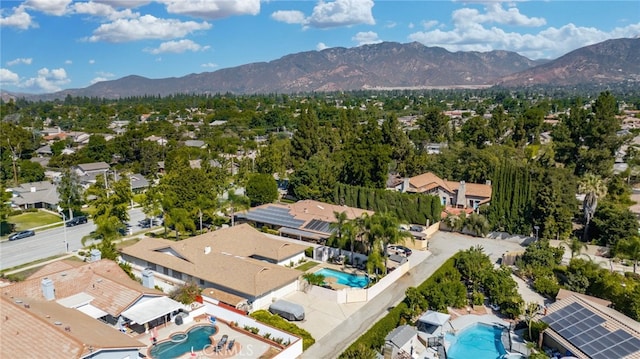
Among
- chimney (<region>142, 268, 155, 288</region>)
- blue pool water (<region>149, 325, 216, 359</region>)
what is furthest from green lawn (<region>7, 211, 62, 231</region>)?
blue pool water (<region>149, 325, 216, 359</region>)

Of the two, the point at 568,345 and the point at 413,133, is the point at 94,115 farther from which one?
the point at 568,345

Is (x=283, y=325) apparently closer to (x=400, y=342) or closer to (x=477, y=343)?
(x=400, y=342)

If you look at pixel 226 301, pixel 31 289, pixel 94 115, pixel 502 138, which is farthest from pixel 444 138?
pixel 94 115

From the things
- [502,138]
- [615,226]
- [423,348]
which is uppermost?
[502,138]

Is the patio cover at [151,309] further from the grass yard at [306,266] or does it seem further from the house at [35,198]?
the house at [35,198]

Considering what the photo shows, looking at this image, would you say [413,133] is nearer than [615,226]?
No

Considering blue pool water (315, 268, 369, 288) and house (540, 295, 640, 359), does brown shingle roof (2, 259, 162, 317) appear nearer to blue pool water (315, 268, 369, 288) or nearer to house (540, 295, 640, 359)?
blue pool water (315, 268, 369, 288)
